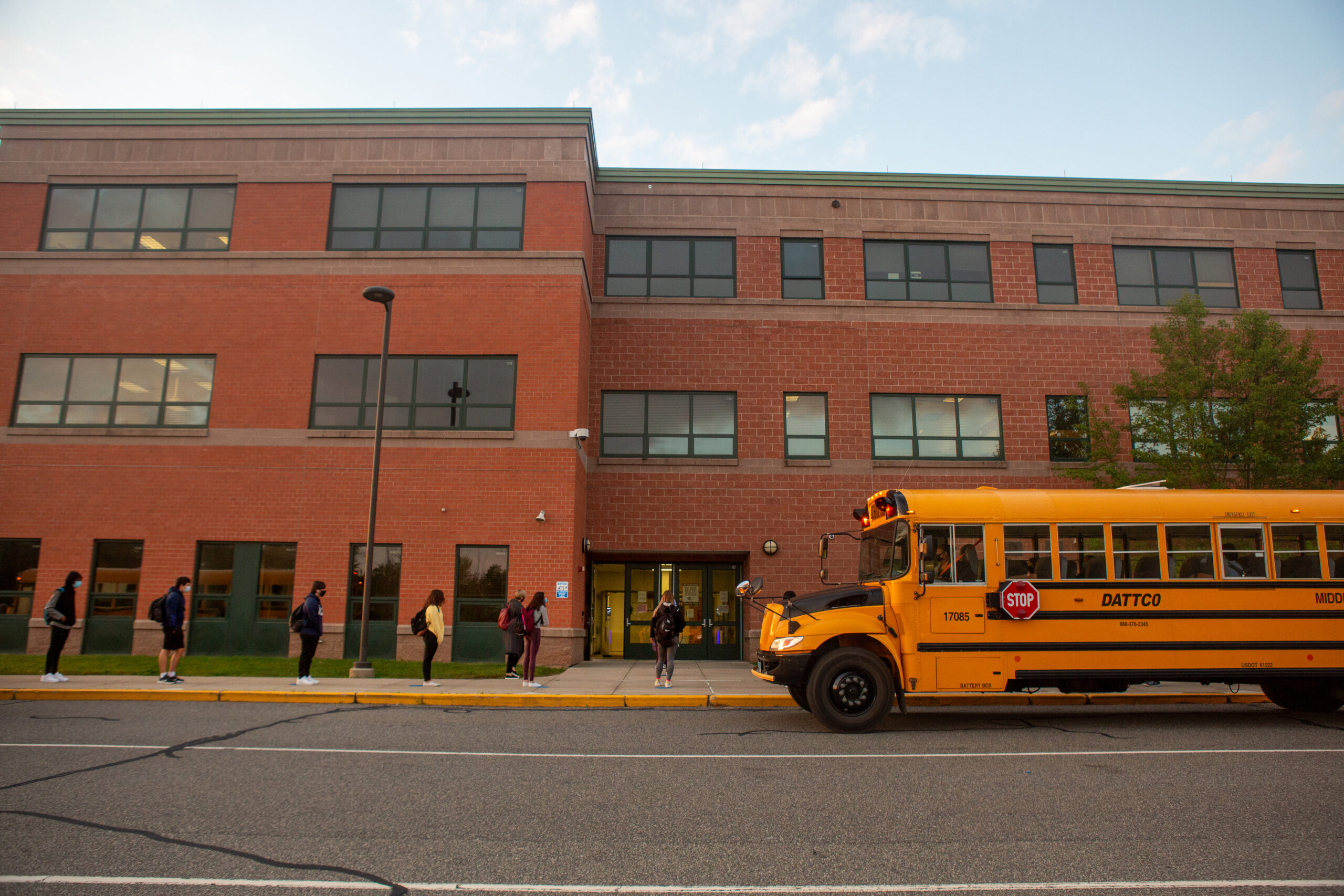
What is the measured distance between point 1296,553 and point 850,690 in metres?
6.13

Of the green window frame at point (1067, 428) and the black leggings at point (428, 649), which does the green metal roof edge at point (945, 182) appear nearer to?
the green window frame at point (1067, 428)

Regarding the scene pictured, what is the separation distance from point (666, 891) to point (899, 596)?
20.9ft

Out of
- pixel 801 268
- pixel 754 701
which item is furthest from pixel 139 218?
pixel 754 701

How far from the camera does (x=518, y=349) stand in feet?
60.5

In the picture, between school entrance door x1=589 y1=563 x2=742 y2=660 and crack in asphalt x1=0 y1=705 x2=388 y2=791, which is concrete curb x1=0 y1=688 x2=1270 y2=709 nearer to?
crack in asphalt x1=0 y1=705 x2=388 y2=791

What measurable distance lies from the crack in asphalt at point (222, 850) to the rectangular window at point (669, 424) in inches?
592

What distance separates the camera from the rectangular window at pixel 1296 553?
10.1 m

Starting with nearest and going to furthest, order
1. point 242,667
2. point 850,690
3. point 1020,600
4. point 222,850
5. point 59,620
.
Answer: point 222,850 → point 850,690 → point 1020,600 → point 59,620 → point 242,667

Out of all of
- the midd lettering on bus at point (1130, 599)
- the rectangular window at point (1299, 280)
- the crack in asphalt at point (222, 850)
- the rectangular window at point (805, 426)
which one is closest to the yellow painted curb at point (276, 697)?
the crack in asphalt at point (222, 850)

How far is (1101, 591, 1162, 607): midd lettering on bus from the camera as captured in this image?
32.7ft

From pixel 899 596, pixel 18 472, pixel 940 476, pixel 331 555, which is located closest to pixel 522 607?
pixel 331 555

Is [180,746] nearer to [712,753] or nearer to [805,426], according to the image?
[712,753]

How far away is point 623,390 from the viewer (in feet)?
66.6

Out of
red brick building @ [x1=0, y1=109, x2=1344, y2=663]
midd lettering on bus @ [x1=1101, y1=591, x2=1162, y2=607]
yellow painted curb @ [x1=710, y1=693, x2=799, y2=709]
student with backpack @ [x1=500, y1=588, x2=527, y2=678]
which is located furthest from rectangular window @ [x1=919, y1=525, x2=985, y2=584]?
student with backpack @ [x1=500, y1=588, x2=527, y2=678]
